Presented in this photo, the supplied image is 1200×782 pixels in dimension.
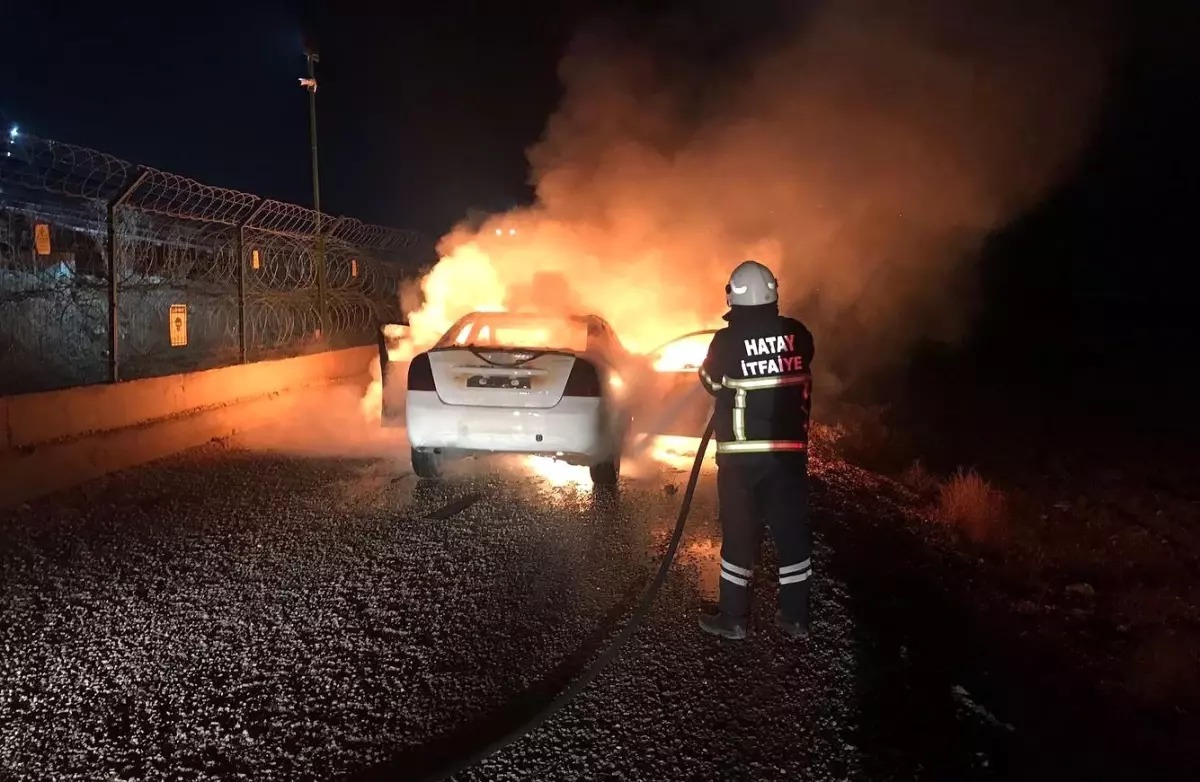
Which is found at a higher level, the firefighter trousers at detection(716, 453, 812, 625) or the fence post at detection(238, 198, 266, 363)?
the fence post at detection(238, 198, 266, 363)

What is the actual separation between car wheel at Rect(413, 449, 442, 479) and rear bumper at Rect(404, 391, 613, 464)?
39cm

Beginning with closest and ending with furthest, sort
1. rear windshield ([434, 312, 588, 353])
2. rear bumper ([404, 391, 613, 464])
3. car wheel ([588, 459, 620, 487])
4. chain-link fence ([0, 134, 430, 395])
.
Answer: rear bumper ([404, 391, 613, 464]) → car wheel ([588, 459, 620, 487]) → rear windshield ([434, 312, 588, 353]) → chain-link fence ([0, 134, 430, 395])

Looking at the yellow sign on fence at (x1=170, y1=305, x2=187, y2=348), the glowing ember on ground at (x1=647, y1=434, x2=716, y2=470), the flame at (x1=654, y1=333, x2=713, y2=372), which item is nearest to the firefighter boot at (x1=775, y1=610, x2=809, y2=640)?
the glowing ember on ground at (x1=647, y1=434, x2=716, y2=470)

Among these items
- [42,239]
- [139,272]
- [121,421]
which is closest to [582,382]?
[121,421]

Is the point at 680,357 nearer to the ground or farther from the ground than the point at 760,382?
farther from the ground

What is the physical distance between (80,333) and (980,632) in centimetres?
1062

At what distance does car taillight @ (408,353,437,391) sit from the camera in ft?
22.7

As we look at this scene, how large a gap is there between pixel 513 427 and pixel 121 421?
4109mm

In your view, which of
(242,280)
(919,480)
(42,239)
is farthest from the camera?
(242,280)

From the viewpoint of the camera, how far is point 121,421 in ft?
27.2

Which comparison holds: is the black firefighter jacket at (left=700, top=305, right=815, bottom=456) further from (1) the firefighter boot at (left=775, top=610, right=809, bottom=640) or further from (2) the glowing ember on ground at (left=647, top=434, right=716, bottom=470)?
(2) the glowing ember on ground at (left=647, top=434, right=716, bottom=470)

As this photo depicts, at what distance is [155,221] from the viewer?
34.6 feet

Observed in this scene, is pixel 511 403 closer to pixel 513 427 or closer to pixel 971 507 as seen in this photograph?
pixel 513 427

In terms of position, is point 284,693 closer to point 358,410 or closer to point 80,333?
→ point 358,410
